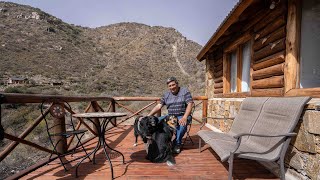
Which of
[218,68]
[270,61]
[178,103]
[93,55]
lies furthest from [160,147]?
[93,55]

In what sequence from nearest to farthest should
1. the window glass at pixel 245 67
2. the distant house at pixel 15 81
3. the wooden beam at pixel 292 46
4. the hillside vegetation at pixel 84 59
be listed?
the wooden beam at pixel 292 46 < the window glass at pixel 245 67 < the distant house at pixel 15 81 < the hillside vegetation at pixel 84 59

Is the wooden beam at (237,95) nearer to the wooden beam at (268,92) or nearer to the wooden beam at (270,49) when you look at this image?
the wooden beam at (268,92)

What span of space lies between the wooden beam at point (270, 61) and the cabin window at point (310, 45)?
248 mm

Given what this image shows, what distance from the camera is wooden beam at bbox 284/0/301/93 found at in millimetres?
2832

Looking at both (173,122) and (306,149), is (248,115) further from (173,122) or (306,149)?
(173,122)

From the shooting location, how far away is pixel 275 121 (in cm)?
277

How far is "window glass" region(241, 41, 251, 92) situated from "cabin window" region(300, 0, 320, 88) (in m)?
1.54

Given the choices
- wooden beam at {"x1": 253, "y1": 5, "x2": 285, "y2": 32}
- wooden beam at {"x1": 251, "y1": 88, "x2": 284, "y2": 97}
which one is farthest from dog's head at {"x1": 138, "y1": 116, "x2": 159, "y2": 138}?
wooden beam at {"x1": 253, "y1": 5, "x2": 285, "y2": 32}

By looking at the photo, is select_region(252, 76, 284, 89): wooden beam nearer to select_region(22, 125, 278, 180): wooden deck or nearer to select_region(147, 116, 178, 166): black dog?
select_region(22, 125, 278, 180): wooden deck

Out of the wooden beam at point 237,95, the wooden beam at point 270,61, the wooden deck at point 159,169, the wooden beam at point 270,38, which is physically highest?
the wooden beam at point 270,38

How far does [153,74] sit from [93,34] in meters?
18.3

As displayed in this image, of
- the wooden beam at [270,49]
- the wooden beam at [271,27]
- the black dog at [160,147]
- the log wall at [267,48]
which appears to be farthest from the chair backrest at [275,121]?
the black dog at [160,147]

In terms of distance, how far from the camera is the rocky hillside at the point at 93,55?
79.9 feet

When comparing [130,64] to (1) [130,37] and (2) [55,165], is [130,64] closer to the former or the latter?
(1) [130,37]
